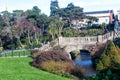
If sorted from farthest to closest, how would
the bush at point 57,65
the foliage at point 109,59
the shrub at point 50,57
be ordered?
1. the shrub at point 50,57
2. the bush at point 57,65
3. the foliage at point 109,59

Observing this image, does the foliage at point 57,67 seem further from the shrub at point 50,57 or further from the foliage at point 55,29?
the foliage at point 55,29

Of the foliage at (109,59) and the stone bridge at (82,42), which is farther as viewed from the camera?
the stone bridge at (82,42)

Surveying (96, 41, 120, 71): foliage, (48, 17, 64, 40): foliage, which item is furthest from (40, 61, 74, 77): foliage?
(48, 17, 64, 40): foliage

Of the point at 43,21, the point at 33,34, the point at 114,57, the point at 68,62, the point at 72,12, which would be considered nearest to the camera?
the point at 114,57

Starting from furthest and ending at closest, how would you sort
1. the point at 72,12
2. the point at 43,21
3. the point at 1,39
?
1. the point at 72,12
2. the point at 43,21
3. the point at 1,39

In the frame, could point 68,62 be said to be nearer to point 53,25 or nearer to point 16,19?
point 53,25

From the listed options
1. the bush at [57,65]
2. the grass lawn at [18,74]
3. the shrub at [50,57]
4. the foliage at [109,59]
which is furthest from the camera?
the shrub at [50,57]

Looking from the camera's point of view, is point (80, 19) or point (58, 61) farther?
point (80, 19)

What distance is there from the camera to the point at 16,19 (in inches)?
3295

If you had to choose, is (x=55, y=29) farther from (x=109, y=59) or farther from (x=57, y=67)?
(x=109, y=59)

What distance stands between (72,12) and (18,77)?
85.1 m

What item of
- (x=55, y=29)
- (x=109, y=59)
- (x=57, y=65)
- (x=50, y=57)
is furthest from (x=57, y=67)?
(x=55, y=29)

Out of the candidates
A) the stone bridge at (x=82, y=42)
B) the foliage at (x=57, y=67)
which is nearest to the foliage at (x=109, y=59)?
the foliage at (x=57, y=67)

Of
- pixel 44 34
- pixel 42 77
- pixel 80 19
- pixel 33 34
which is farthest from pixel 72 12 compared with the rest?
pixel 42 77
